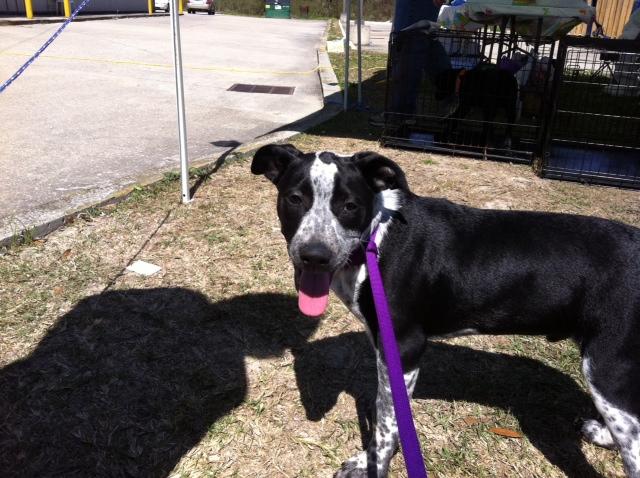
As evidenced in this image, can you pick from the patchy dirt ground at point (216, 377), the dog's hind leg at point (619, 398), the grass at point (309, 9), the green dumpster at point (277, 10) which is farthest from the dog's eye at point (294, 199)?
→ the green dumpster at point (277, 10)

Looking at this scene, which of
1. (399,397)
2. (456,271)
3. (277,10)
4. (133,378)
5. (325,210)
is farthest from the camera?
(277,10)

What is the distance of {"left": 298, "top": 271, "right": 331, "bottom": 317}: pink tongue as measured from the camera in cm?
241

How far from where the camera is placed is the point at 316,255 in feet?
7.43

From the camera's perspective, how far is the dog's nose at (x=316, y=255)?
2.27 metres

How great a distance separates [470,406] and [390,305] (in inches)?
43.7

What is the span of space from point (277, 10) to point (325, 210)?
4678 centimetres

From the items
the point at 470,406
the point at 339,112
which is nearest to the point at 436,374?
the point at 470,406

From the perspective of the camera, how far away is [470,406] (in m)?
3.15

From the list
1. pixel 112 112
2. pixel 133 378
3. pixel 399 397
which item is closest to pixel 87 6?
pixel 112 112

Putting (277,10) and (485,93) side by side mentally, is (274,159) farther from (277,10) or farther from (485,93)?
(277,10)

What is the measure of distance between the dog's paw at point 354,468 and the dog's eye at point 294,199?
1.30m

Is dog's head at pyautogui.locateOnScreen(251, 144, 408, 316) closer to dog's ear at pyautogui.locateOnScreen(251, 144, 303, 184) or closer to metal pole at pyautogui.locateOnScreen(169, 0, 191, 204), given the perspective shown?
dog's ear at pyautogui.locateOnScreen(251, 144, 303, 184)

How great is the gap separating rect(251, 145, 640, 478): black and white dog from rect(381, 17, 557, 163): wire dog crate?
15.7 ft

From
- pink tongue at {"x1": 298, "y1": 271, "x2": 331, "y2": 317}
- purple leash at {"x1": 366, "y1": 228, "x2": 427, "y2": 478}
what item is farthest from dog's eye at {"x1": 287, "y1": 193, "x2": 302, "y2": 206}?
purple leash at {"x1": 366, "y1": 228, "x2": 427, "y2": 478}
